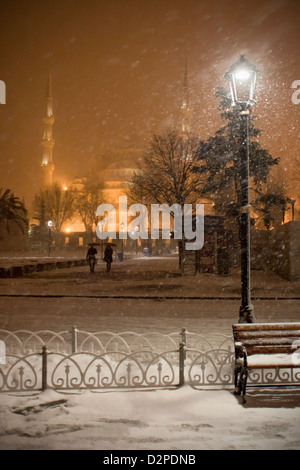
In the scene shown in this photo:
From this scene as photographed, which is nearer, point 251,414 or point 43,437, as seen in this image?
point 43,437

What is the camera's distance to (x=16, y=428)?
4.89 meters

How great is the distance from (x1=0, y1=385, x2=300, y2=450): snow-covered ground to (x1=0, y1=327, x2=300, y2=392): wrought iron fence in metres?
0.17

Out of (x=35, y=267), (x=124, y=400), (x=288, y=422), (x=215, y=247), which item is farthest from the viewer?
(x=35, y=267)

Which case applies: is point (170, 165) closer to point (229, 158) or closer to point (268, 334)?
point (229, 158)

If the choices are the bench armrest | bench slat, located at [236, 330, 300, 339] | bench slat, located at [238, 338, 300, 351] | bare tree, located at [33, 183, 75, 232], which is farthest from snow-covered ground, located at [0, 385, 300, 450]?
bare tree, located at [33, 183, 75, 232]

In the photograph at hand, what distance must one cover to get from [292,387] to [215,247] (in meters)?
→ 23.0

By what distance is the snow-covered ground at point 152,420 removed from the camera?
4.54 meters

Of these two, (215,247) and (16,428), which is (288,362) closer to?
(16,428)

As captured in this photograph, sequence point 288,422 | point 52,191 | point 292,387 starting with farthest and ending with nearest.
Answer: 1. point 52,191
2. point 292,387
3. point 288,422

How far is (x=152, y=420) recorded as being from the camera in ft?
16.7

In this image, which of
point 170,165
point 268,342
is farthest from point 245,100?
point 170,165

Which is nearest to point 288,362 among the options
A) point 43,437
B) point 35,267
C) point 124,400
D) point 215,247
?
point 124,400

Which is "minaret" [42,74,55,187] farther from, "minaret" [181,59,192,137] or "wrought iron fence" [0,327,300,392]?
"wrought iron fence" [0,327,300,392]

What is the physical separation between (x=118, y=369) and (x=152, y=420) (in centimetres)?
222
